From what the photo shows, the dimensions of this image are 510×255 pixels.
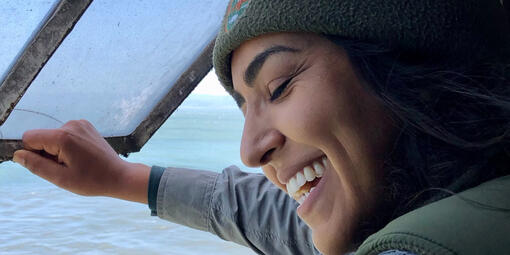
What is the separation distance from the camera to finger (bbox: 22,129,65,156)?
141 centimetres

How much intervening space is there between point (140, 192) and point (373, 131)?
957 mm

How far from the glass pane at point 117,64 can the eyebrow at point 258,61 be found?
0.75m

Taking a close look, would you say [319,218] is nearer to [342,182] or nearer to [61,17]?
[342,182]

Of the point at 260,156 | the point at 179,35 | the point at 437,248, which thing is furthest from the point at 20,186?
the point at 437,248

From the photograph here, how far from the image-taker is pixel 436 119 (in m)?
0.80

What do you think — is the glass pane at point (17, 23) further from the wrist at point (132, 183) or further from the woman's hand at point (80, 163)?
the wrist at point (132, 183)

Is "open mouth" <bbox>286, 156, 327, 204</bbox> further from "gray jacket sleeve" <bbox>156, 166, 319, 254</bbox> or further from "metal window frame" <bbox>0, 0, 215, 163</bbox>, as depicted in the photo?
"metal window frame" <bbox>0, 0, 215, 163</bbox>

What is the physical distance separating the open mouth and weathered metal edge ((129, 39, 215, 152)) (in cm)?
106

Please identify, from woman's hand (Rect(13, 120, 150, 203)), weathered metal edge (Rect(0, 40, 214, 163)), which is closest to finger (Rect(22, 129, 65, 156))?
woman's hand (Rect(13, 120, 150, 203))

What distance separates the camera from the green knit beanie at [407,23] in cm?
82

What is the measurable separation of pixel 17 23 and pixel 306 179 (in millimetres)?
956

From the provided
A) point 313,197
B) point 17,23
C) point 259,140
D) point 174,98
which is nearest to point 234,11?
point 259,140

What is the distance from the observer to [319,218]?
2.81 ft

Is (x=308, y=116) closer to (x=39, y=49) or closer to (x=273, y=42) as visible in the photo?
(x=273, y=42)
